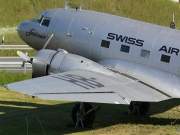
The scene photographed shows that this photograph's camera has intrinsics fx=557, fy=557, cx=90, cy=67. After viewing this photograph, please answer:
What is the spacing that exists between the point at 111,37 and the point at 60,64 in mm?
2706

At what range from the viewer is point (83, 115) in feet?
65.8

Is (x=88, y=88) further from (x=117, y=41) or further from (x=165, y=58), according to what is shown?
(x=117, y=41)

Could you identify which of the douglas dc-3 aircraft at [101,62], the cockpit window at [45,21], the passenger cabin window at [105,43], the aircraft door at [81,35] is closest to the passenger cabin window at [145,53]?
the douglas dc-3 aircraft at [101,62]

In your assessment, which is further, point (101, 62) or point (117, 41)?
point (101, 62)

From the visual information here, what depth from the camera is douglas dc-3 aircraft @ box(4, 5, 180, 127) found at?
1809 centimetres

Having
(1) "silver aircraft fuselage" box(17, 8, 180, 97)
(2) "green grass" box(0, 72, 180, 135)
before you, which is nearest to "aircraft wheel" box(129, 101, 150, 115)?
(2) "green grass" box(0, 72, 180, 135)

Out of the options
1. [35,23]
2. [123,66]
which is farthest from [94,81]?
[35,23]

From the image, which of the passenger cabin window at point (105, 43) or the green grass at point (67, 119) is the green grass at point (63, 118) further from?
the passenger cabin window at point (105, 43)

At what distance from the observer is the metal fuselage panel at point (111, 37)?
21.0 metres

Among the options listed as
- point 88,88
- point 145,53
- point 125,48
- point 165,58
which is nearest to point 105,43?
point 125,48

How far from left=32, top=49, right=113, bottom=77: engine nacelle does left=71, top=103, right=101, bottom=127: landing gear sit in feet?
5.02

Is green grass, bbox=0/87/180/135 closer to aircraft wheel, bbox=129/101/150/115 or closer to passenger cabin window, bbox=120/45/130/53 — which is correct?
aircraft wheel, bbox=129/101/150/115

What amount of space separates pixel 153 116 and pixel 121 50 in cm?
323

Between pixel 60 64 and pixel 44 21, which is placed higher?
pixel 44 21
